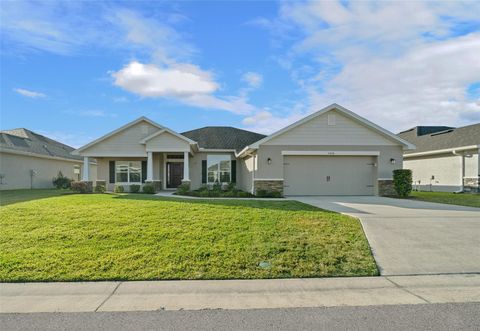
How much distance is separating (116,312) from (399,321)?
142 inches

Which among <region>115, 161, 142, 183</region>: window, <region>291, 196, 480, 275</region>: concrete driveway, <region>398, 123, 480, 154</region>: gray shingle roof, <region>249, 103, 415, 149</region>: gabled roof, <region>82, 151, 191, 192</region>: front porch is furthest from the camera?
<region>115, 161, 142, 183</region>: window

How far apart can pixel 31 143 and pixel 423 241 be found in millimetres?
27340

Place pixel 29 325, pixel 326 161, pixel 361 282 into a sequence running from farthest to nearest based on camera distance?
pixel 326 161 < pixel 361 282 < pixel 29 325

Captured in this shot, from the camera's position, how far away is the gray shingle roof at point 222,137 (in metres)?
23.5

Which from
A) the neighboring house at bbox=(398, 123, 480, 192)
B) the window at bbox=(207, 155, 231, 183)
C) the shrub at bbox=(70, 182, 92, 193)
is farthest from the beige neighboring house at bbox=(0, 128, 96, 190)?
the neighboring house at bbox=(398, 123, 480, 192)

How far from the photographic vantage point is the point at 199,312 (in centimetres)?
446

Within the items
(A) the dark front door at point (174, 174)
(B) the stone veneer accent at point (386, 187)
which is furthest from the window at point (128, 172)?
(B) the stone veneer accent at point (386, 187)

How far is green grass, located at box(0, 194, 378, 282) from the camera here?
6.17 metres

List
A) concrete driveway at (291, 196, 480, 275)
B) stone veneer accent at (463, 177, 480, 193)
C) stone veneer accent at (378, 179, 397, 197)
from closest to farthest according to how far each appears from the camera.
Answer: concrete driveway at (291, 196, 480, 275) < stone veneer accent at (378, 179, 397, 197) < stone veneer accent at (463, 177, 480, 193)

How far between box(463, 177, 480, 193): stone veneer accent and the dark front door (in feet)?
60.0

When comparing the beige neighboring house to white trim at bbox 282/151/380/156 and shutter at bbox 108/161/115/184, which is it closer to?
shutter at bbox 108/161/115/184

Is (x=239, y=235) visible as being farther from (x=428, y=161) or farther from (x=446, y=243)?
(x=428, y=161)

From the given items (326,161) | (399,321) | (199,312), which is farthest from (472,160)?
(199,312)

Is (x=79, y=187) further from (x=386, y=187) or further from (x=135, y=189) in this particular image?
(x=386, y=187)
